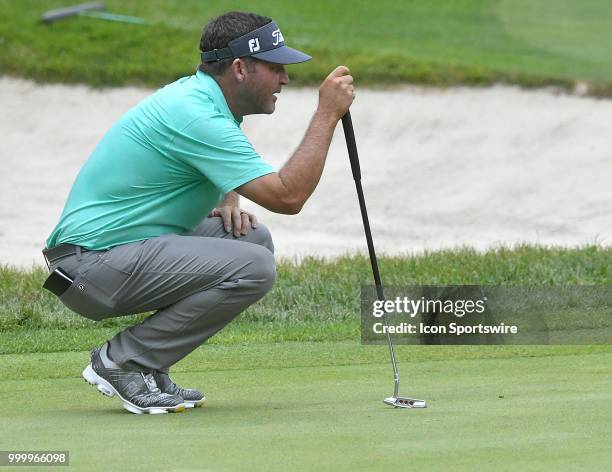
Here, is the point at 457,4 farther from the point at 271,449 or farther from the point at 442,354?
the point at 271,449

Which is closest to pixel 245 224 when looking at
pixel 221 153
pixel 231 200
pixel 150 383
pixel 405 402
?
pixel 231 200

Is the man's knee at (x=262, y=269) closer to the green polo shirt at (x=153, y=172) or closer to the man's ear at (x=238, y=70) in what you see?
the green polo shirt at (x=153, y=172)

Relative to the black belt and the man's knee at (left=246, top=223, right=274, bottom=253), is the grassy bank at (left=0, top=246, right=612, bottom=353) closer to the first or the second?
the man's knee at (left=246, top=223, right=274, bottom=253)

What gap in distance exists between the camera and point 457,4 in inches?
842

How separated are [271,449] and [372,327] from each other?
10.9 ft

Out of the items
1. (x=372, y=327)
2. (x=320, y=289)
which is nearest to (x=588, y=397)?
(x=372, y=327)

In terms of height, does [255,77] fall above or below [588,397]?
above

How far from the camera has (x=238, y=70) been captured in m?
5.77

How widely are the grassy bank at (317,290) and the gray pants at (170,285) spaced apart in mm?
2001

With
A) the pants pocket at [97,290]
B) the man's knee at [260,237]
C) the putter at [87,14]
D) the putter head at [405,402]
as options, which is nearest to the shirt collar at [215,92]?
the man's knee at [260,237]

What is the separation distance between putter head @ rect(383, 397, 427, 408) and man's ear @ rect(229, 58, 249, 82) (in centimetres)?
134

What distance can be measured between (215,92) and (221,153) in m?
0.33

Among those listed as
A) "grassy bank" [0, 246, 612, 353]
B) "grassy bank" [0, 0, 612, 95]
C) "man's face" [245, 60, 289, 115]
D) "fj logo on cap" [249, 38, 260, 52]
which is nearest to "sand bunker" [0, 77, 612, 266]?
"grassy bank" [0, 0, 612, 95]

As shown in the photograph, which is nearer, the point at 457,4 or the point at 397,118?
the point at 397,118
